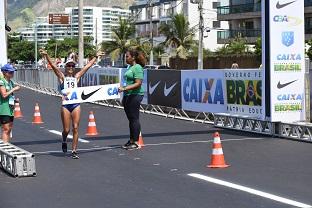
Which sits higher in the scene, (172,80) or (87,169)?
(172,80)

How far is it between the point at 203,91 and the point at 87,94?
708 centimetres

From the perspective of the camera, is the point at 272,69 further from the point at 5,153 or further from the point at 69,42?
the point at 69,42

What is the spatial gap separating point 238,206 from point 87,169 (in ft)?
12.1

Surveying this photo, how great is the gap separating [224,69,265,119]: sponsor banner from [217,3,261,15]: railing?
160ft

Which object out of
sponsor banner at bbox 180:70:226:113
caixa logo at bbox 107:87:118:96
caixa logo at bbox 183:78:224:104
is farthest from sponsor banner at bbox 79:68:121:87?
caixa logo at bbox 107:87:118:96

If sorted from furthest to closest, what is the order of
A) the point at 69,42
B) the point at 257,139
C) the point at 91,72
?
the point at 69,42
the point at 91,72
the point at 257,139

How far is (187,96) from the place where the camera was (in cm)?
2028

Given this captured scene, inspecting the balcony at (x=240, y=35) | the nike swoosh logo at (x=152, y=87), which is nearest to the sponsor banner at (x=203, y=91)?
the nike swoosh logo at (x=152, y=87)

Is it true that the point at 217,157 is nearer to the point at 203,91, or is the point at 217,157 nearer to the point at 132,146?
the point at 132,146

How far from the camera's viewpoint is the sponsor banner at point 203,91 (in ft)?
59.0

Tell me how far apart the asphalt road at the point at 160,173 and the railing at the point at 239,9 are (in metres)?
51.0

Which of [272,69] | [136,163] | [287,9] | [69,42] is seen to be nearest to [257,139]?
[272,69]

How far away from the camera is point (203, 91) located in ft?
62.7

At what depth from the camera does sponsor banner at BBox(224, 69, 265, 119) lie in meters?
15.9
